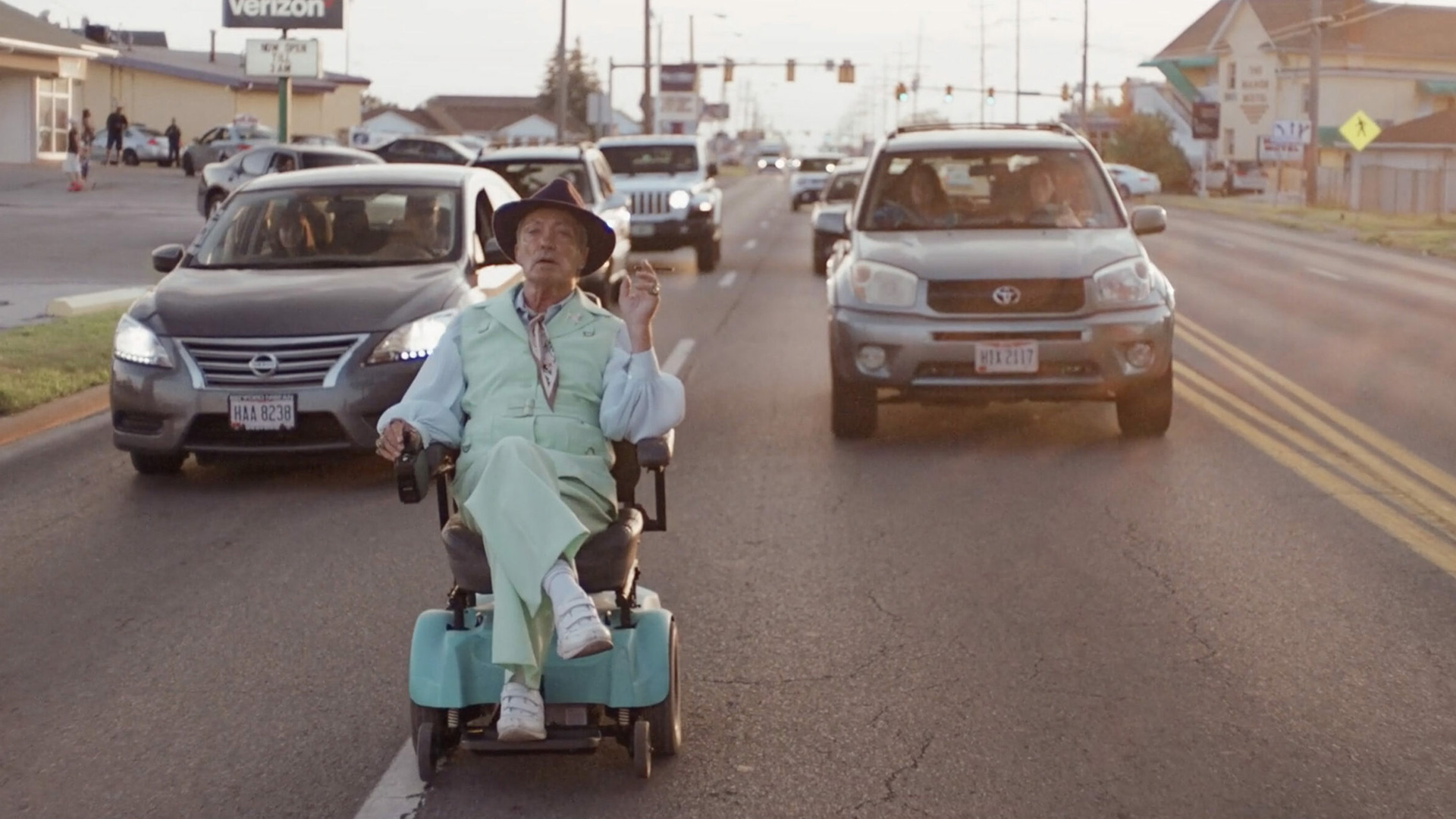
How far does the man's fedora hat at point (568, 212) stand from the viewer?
18.5 ft

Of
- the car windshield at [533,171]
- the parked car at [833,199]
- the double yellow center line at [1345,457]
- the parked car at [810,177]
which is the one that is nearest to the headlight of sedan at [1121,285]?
the double yellow center line at [1345,457]

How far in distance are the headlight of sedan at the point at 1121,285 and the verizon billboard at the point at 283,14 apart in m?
24.6

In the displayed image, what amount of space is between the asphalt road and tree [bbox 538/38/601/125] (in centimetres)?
14396

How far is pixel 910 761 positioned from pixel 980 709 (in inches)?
22.6

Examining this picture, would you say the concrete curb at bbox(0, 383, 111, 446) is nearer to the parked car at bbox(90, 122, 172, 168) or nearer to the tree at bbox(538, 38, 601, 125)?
the parked car at bbox(90, 122, 172, 168)

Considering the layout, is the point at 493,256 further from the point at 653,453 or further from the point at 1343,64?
the point at 1343,64

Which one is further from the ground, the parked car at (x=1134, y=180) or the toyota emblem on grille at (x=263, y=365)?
the parked car at (x=1134, y=180)

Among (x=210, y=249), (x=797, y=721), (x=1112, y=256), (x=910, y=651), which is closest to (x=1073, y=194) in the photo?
(x=1112, y=256)

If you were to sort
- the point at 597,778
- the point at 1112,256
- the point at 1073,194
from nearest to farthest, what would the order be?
the point at 597,778, the point at 1112,256, the point at 1073,194

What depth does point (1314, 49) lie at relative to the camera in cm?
5353

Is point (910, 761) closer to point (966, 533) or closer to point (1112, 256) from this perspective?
point (966, 533)

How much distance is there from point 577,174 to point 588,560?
15.2 meters

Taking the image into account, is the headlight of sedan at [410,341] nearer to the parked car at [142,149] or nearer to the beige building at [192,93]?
the parked car at [142,149]

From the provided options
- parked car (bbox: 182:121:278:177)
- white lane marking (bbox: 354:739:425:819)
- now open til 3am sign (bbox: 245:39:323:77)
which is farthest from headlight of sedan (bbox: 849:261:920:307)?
parked car (bbox: 182:121:278:177)
